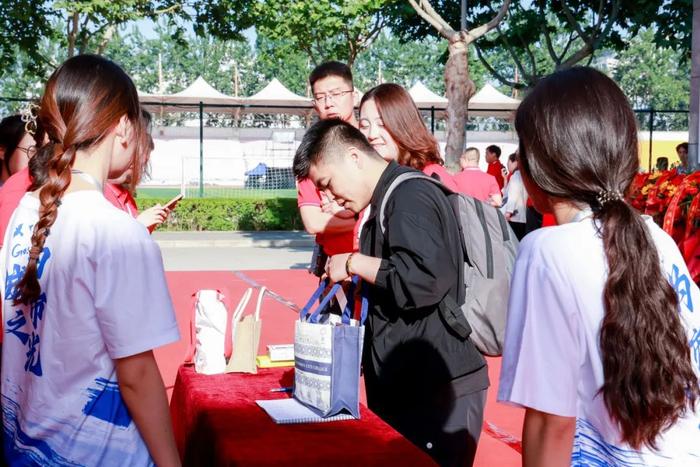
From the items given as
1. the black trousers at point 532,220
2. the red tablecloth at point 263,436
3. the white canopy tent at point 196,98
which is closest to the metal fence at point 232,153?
the white canopy tent at point 196,98

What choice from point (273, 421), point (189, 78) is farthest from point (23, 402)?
point (189, 78)

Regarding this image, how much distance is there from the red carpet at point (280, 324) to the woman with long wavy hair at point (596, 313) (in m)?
1.90

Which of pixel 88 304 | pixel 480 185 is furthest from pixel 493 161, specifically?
pixel 88 304

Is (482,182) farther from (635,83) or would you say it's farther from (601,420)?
(635,83)

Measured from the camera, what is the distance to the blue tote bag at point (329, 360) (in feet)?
8.11

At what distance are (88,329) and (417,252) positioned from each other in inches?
42.9

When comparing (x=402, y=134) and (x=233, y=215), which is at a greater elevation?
(x=402, y=134)

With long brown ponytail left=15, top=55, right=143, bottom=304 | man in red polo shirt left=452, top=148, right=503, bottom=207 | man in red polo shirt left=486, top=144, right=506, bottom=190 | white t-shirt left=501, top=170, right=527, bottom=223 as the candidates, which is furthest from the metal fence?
long brown ponytail left=15, top=55, right=143, bottom=304

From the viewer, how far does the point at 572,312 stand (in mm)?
1582

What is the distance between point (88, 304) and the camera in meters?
1.78

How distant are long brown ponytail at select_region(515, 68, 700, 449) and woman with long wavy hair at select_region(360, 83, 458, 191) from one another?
170cm

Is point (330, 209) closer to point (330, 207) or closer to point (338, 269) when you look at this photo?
point (330, 207)

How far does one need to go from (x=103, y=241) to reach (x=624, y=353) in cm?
105

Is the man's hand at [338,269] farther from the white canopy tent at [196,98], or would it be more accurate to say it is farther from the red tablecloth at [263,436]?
the white canopy tent at [196,98]
